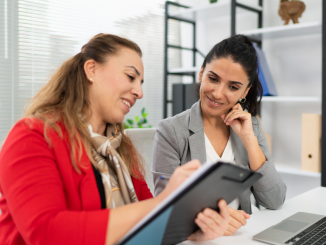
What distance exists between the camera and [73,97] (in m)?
0.99

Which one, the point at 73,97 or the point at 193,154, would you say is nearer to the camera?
the point at 73,97

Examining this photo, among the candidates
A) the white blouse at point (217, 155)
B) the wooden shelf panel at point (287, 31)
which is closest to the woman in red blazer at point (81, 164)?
the white blouse at point (217, 155)

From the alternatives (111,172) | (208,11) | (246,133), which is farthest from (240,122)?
(208,11)

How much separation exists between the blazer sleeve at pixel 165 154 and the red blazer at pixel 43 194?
506mm

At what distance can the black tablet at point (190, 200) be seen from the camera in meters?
0.64

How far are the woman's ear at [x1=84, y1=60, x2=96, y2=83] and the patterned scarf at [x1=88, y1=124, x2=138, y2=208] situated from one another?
0.50 ft

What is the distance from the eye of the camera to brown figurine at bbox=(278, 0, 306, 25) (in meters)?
2.40

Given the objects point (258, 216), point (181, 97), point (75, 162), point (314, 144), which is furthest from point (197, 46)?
point (75, 162)

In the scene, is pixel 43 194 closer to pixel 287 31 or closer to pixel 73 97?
pixel 73 97

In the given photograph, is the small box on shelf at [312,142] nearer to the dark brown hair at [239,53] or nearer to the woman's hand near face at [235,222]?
the dark brown hair at [239,53]

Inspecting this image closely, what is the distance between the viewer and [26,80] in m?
2.53

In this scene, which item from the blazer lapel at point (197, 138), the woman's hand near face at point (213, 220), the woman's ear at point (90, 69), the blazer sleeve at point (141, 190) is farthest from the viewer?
the blazer lapel at point (197, 138)

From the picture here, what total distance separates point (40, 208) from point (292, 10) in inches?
92.1

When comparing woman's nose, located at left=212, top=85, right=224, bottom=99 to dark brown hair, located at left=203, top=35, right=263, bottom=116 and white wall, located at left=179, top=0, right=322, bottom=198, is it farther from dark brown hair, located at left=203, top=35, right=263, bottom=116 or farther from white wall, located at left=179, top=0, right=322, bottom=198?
white wall, located at left=179, top=0, right=322, bottom=198
